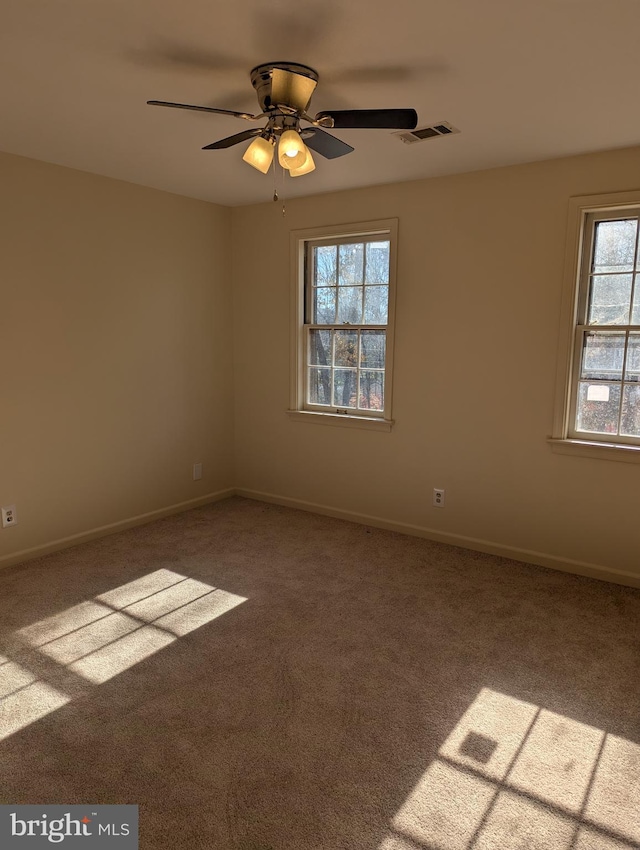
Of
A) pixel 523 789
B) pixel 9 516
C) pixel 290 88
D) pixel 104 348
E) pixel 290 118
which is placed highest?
pixel 290 88

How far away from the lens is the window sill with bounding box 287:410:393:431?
4254 mm

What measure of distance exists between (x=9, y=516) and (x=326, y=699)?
237 centimetres

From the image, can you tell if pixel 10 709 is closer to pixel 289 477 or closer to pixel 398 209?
pixel 289 477

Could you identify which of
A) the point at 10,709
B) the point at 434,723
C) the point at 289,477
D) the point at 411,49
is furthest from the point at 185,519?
the point at 411,49

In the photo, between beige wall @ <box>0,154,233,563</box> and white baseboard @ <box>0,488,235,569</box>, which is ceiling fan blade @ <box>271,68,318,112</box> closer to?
beige wall @ <box>0,154,233,563</box>

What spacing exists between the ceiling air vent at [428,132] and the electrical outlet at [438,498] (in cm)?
226

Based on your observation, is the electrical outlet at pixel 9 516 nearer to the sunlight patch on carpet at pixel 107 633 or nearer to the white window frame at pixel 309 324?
the sunlight patch on carpet at pixel 107 633

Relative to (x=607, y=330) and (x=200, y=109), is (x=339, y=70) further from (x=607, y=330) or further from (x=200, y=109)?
(x=607, y=330)

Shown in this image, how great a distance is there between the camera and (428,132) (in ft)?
9.54

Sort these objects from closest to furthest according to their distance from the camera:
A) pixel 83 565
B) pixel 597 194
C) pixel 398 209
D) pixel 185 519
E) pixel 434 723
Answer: pixel 434 723 → pixel 597 194 → pixel 83 565 → pixel 398 209 → pixel 185 519

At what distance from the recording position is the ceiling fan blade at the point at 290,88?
2.19 m

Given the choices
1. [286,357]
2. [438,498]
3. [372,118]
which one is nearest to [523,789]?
[438,498]

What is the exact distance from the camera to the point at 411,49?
6.82ft

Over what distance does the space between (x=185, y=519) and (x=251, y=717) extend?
2.45 meters
